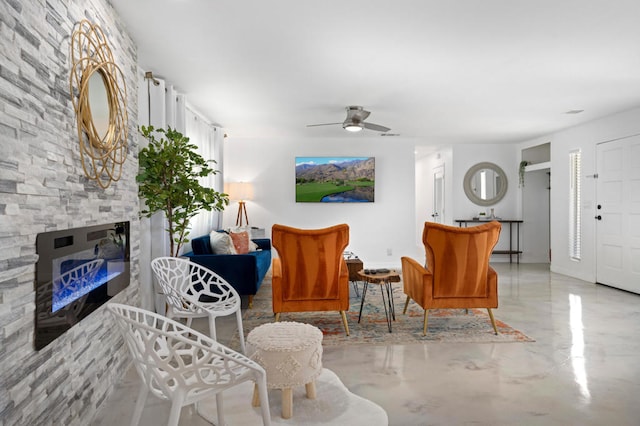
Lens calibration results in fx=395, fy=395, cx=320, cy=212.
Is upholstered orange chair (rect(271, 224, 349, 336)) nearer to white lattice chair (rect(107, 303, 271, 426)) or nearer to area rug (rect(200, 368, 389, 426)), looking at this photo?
area rug (rect(200, 368, 389, 426))

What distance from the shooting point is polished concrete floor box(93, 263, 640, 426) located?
6.95 feet

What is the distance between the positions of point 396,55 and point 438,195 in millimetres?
6233

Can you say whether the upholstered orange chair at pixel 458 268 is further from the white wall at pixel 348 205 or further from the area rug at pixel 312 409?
the white wall at pixel 348 205

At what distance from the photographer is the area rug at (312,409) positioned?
6.72ft

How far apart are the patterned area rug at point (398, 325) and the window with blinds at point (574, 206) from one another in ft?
9.99

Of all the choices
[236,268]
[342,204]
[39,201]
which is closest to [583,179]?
[342,204]

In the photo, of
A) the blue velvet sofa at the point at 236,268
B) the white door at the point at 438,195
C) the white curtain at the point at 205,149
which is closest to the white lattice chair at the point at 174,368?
the blue velvet sofa at the point at 236,268

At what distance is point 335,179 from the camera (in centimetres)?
739

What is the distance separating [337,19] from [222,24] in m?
0.84

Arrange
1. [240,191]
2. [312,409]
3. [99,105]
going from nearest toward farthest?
[312,409] → [99,105] → [240,191]

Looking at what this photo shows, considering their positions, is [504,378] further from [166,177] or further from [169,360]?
[166,177]

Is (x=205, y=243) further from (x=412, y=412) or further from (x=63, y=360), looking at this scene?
(x=412, y=412)

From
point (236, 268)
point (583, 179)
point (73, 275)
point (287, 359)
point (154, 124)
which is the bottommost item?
point (287, 359)

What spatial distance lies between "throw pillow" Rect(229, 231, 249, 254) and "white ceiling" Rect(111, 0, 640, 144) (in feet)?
5.54
